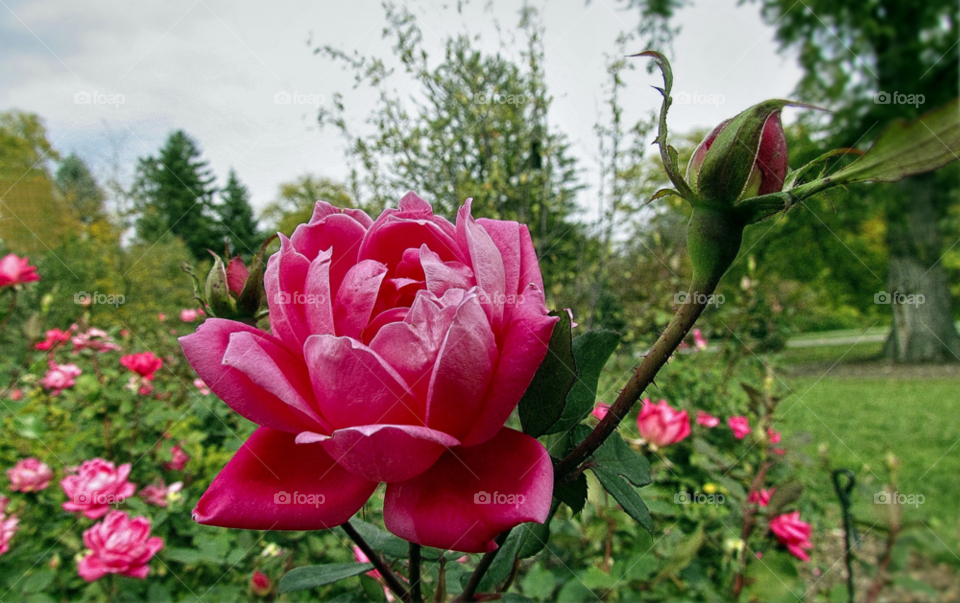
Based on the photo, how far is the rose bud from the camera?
0.23 meters

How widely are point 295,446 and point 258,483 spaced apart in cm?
2

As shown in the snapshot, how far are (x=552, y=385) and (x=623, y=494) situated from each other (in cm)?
9

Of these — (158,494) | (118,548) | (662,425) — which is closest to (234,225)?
(158,494)

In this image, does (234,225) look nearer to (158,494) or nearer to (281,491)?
(158,494)

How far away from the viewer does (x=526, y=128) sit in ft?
7.14

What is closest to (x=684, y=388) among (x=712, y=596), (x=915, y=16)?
(x=712, y=596)

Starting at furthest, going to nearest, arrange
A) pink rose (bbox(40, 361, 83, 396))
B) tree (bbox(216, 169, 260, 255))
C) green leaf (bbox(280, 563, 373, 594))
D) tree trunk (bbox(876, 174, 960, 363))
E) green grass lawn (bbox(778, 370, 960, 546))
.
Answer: tree trunk (bbox(876, 174, 960, 363)) < green grass lawn (bbox(778, 370, 960, 546)) < pink rose (bbox(40, 361, 83, 396)) < tree (bbox(216, 169, 260, 255)) < green leaf (bbox(280, 563, 373, 594))

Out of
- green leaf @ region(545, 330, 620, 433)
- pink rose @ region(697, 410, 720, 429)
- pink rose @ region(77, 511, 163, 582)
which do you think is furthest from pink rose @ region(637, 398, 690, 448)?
pink rose @ region(77, 511, 163, 582)

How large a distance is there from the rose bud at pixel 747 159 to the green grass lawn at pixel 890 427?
208 cm

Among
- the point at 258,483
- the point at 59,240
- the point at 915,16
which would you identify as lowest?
the point at 258,483

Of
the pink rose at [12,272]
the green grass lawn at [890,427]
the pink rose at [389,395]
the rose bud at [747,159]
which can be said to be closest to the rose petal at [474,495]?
the pink rose at [389,395]

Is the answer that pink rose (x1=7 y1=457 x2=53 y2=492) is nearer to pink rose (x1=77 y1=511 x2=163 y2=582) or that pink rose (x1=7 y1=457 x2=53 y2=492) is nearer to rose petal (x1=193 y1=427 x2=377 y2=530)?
pink rose (x1=77 y1=511 x2=163 y2=582)

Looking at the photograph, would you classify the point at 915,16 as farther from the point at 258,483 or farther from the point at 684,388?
the point at 258,483

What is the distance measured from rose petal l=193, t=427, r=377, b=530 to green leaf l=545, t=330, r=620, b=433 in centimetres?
11
